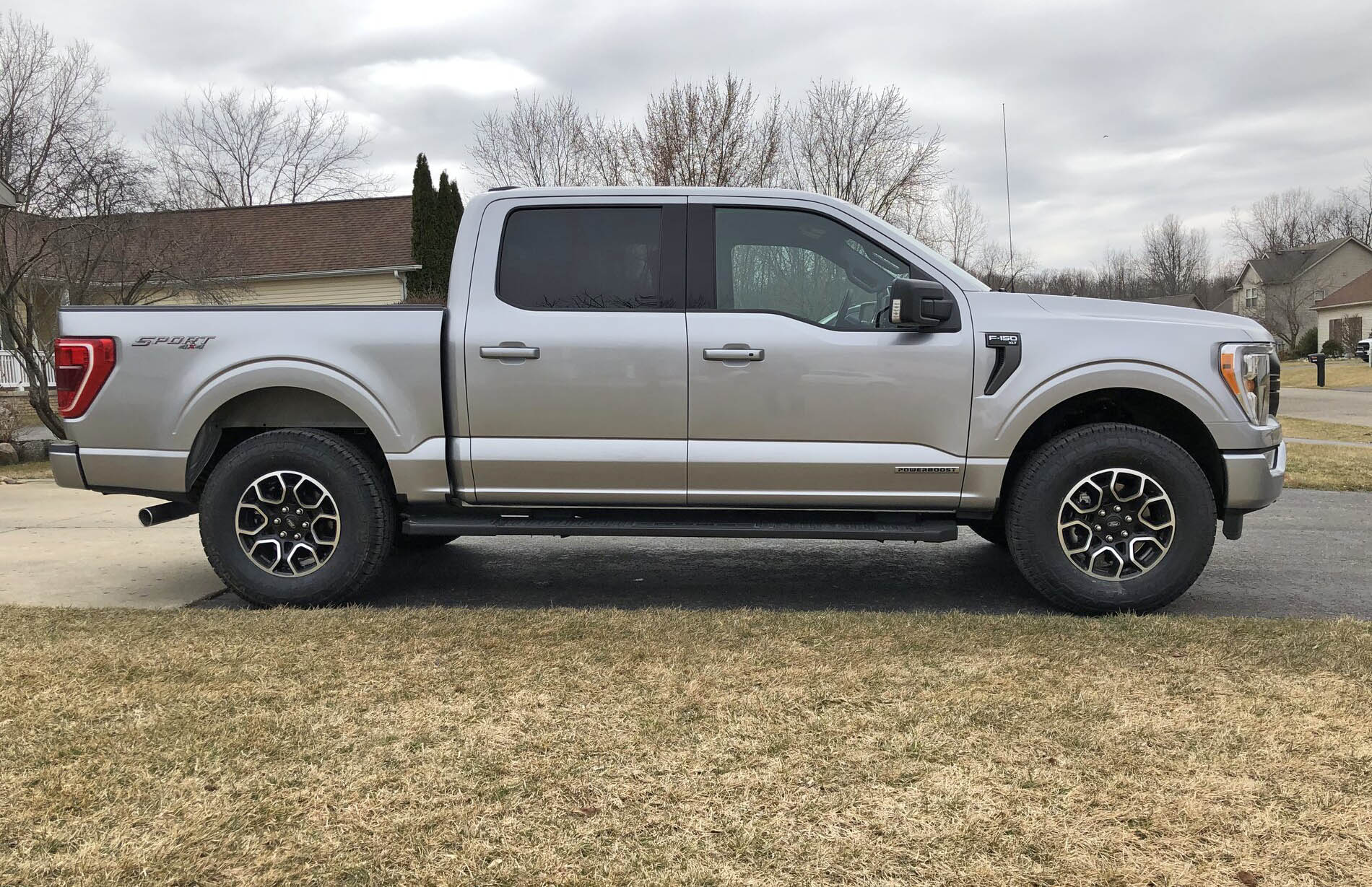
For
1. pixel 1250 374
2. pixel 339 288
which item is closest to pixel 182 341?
pixel 1250 374

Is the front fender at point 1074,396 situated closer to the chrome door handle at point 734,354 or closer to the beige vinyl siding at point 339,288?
the chrome door handle at point 734,354

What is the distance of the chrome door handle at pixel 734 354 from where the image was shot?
4348 mm

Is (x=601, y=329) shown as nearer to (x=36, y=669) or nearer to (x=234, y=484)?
(x=234, y=484)

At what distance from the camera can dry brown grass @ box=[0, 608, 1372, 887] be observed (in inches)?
89.3

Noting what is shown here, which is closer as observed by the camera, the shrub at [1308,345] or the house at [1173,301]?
the house at [1173,301]

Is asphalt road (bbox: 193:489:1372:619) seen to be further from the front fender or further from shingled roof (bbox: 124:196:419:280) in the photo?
shingled roof (bbox: 124:196:419:280)

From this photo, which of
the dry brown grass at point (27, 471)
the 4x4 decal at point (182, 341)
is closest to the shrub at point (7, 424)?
the dry brown grass at point (27, 471)

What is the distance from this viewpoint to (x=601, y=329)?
4426 millimetres

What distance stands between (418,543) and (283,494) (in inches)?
57.7

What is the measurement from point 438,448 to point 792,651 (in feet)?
6.49

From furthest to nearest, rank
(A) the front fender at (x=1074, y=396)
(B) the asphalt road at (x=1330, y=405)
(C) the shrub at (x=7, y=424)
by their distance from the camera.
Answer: (B) the asphalt road at (x=1330, y=405), (C) the shrub at (x=7, y=424), (A) the front fender at (x=1074, y=396)

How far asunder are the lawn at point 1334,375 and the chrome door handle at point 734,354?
28.8 meters

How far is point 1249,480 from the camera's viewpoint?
4316mm

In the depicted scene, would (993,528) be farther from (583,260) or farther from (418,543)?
(418,543)
